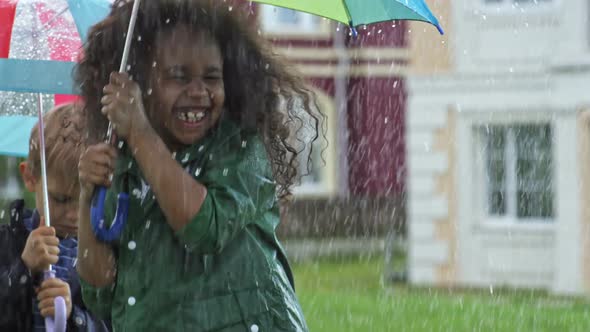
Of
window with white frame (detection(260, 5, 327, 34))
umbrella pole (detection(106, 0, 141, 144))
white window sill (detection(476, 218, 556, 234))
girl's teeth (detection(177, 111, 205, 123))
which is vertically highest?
window with white frame (detection(260, 5, 327, 34))

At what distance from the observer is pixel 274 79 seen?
3361 millimetres

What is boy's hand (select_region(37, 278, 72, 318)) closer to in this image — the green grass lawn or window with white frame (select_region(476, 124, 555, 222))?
the green grass lawn

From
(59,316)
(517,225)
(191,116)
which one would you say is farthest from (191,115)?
(517,225)

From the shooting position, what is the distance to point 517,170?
16.5 meters

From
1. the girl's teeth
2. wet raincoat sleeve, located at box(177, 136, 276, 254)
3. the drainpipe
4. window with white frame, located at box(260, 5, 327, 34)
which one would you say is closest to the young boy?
the girl's teeth

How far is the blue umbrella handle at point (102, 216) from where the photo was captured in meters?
3.10

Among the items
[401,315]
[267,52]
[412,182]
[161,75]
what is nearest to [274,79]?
[267,52]

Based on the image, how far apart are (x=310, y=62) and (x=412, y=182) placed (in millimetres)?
8445

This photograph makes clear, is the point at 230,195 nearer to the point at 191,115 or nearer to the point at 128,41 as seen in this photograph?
the point at 191,115

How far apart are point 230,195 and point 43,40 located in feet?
4.41

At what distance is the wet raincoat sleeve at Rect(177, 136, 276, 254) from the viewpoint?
9.63 ft

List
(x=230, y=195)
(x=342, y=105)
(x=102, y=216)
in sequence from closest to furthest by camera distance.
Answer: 1. (x=230, y=195)
2. (x=102, y=216)
3. (x=342, y=105)

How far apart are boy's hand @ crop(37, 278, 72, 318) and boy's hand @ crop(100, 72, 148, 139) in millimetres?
832

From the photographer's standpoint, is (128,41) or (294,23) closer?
(128,41)
